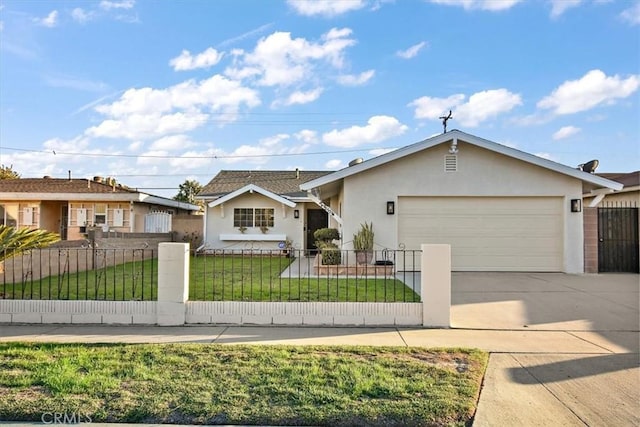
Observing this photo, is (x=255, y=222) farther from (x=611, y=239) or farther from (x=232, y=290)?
(x=611, y=239)

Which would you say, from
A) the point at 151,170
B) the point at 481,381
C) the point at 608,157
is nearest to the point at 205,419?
the point at 481,381

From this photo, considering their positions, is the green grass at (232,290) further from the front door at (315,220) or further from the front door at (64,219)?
the front door at (64,219)

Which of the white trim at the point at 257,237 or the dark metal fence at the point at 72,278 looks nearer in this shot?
the dark metal fence at the point at 72,278

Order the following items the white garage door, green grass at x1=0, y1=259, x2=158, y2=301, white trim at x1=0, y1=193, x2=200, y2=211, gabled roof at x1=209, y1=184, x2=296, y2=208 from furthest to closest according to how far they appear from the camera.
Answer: white trim at x1=0, y1=193, x2=200, y2=211 < gabled roof at x1=209, y1=184, x2=296, y2=208 < the white garage door < green grass at x1=0, y1=259, x2=158, y2=301

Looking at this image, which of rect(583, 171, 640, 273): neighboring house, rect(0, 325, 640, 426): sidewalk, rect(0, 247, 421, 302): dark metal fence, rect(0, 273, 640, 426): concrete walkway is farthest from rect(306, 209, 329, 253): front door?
rect(0, 325, 640, 426): sidewalk

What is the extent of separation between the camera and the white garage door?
38.4 ft

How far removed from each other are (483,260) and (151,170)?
3212 centimetres

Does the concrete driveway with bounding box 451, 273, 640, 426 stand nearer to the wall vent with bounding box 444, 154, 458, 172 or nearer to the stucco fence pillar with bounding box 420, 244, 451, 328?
the stucco fence pillar with bounding box 420, 244, 451, 328

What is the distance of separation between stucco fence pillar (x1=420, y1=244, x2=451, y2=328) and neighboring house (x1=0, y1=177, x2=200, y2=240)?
16321 millimetres

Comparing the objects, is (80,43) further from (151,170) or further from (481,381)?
(151,170)

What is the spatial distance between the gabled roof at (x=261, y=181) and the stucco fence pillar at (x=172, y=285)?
12451 mm

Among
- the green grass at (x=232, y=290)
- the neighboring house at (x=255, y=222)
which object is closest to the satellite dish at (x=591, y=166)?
the green grass at (x=232, y=290)

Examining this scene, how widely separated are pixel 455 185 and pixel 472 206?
820mm

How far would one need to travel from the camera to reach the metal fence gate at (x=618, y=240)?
38.9ft
